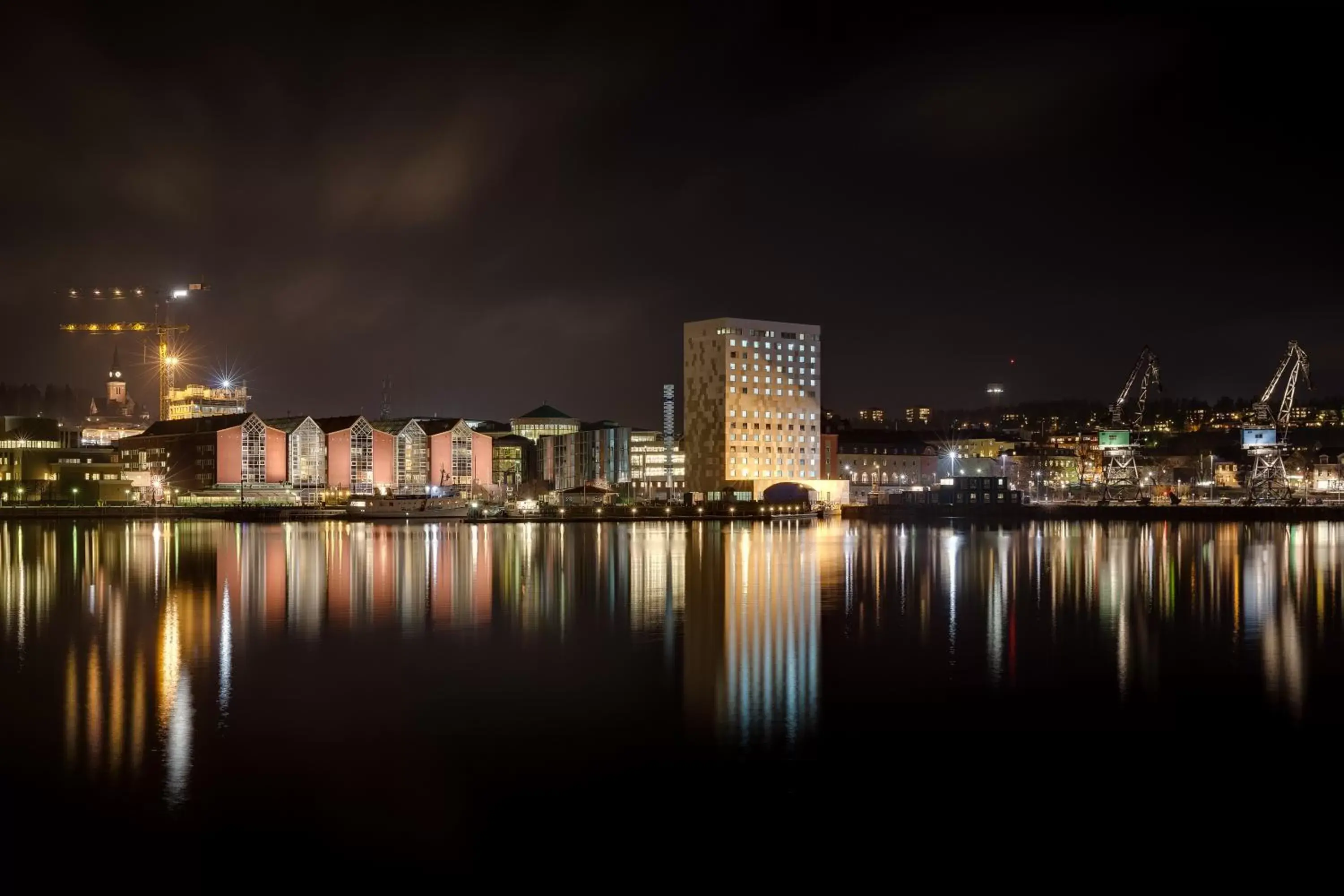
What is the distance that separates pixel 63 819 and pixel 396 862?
287 centimetres

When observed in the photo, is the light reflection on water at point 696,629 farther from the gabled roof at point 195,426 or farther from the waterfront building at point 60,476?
the waterfront building at point 60,476

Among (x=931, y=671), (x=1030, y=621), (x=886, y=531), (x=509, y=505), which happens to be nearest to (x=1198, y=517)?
(x=886, y=531)

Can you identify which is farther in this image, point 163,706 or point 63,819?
point 163,706

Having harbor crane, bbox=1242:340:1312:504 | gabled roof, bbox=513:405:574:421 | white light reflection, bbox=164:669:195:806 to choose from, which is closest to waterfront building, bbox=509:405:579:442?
gabled roof, bbox=513:405:574:421

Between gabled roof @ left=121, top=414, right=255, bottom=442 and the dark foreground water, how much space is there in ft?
185

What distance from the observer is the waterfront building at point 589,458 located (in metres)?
103

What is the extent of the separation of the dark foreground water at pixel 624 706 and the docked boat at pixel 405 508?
4699cm

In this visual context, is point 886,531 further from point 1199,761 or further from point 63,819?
point 63,819

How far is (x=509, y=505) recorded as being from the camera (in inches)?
3270

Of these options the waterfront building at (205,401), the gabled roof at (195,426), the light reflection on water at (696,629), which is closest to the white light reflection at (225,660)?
the light reflection on water at (696,629)

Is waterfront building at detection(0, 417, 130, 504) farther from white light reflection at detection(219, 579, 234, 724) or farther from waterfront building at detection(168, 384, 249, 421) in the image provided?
white light reflection at detection(219, 579, 234, 724)

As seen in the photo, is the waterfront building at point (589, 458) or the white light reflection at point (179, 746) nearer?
the white light reflection at point (179, 746)

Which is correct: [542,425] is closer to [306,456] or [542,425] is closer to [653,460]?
[653,460]

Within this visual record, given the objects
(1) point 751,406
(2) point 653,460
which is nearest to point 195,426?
(2) point 653,460
